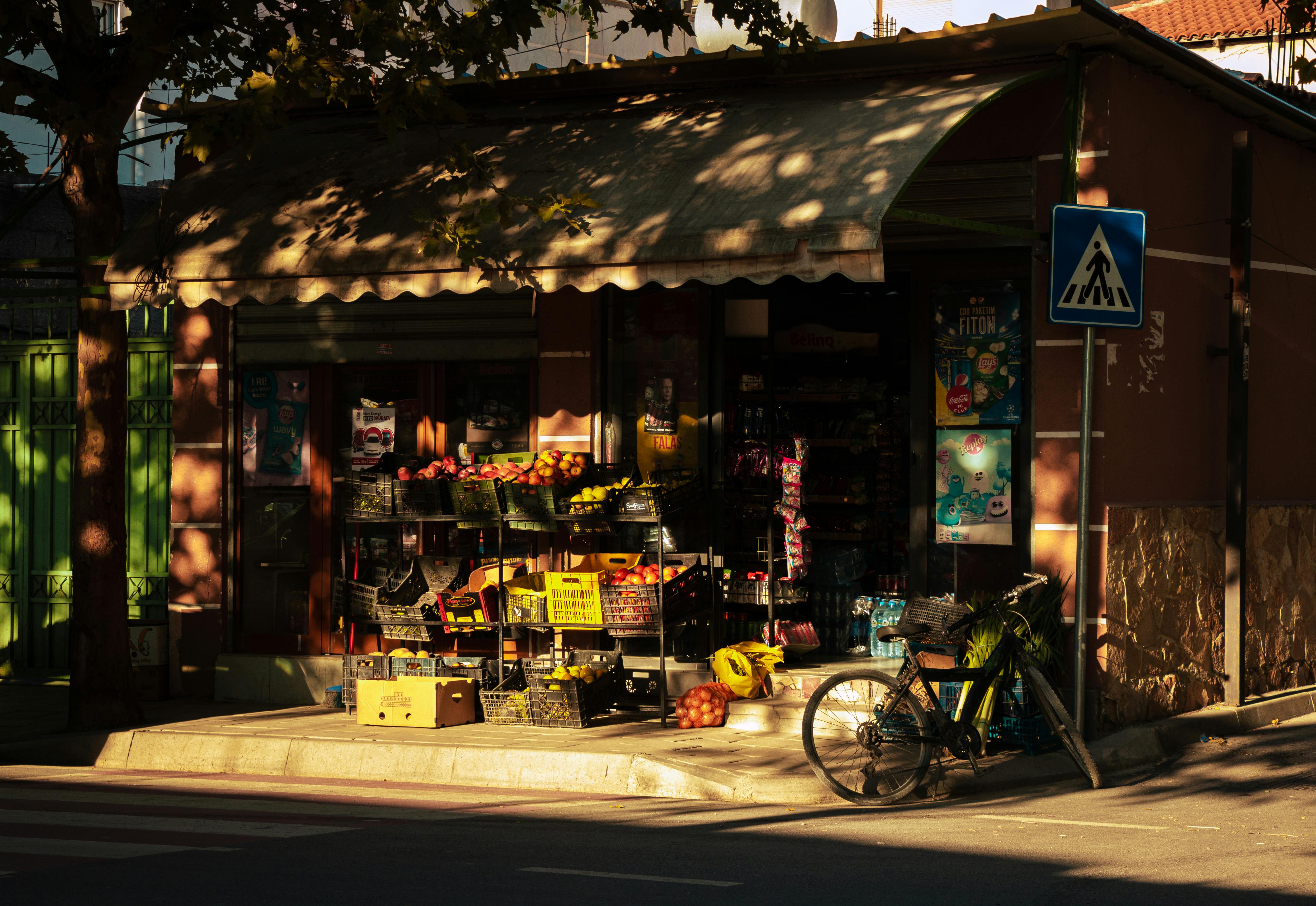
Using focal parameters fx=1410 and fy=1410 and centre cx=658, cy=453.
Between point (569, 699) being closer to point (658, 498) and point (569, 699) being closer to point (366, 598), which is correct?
point (658, 498)

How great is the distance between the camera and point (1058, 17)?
9.02 meters

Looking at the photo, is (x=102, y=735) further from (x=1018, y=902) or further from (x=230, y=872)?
(x=1018, y=902)

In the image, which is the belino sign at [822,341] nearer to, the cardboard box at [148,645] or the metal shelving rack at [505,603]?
the metal shelving rack at [505,603]

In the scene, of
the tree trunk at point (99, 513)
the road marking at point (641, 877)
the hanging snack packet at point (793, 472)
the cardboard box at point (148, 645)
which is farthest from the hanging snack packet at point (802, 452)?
the cardboard box at point (148, 645)

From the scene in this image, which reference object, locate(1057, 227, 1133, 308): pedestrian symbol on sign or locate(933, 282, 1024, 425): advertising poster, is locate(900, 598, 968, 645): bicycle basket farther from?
locate(933, 282, 1024, 425): advertising poster

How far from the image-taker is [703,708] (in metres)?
9.91

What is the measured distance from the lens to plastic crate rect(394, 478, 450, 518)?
35.2 ft

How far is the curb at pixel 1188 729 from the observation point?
903 centimetres

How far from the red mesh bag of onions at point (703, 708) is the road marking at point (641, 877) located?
149 inches

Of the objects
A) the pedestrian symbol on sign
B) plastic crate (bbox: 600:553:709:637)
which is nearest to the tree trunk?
plastic crate (bbox: 600:553:709:637)

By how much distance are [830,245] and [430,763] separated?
4.20 meters

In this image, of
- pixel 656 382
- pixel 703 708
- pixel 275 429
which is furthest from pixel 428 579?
pixel 703 708

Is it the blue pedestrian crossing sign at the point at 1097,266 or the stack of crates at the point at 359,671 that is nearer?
the blue pedestrian crossing sign at the point at 1097,266

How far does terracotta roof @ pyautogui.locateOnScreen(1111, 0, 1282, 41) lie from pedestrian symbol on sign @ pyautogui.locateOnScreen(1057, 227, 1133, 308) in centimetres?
1966
